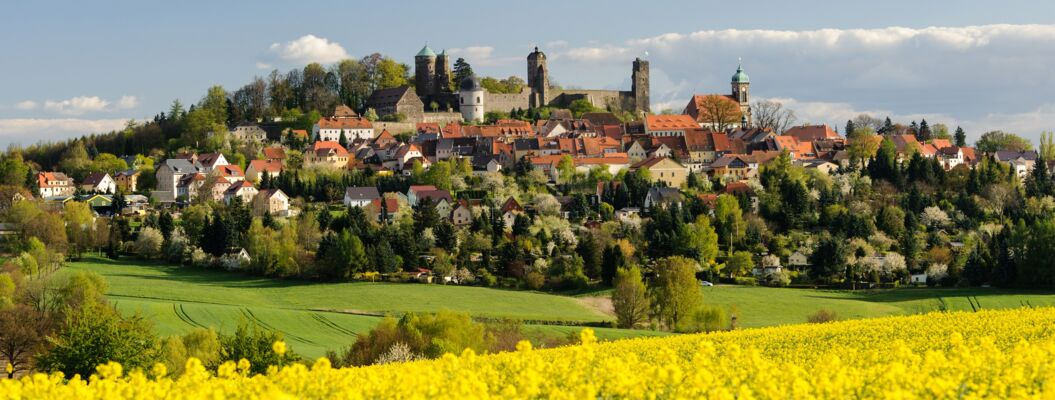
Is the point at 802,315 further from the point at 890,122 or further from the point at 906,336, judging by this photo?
the point at 890,122

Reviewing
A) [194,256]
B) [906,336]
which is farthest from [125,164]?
[906,336]

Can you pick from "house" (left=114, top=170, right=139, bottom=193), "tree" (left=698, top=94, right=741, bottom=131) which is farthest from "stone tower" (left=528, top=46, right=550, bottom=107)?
"house" (left=114, top=170, right=139, bottom=193)

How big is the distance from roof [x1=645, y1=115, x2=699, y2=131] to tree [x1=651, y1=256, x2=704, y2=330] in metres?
61.3

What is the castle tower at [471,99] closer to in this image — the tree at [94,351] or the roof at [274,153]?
the roof at [274,153]

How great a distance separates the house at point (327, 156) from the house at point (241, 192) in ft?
32.3

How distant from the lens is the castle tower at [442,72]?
126812 mm

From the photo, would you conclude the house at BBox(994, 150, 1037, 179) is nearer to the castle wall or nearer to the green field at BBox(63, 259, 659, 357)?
the castle wall

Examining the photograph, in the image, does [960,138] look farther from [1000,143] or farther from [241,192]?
[241,192]

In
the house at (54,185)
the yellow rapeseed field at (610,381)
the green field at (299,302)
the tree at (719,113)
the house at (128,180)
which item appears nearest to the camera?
the yellow rapeseed field at (610,381)

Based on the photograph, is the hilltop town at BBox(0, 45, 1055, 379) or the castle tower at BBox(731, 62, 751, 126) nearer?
the hilltop town at BBox(0, 45, 1055, 379)

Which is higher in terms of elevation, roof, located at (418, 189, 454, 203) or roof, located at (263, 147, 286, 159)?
roof, located at (263, 147, 286, 159)

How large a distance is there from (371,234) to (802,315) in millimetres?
26329

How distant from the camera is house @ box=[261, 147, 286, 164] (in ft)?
323

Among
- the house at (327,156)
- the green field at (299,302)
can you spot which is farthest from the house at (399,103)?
the green field at (299,302)
